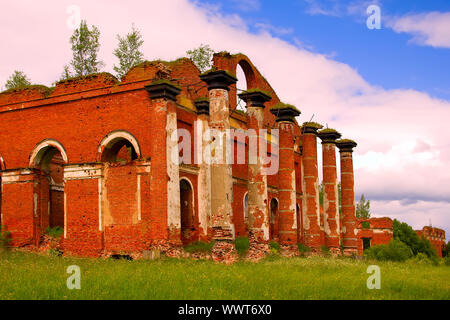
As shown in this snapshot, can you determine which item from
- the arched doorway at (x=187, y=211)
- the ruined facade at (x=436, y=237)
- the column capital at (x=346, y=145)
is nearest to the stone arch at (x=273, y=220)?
the column capital at (x=346, y=145)

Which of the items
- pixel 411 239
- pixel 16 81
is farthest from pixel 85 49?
pixel 411 239

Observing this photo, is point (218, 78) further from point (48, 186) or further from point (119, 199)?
point (48, 186)

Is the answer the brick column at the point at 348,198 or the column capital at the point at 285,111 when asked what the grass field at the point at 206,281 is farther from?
the brick column at the point at 348,198

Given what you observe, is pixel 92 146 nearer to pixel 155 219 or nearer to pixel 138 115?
pixel 138 115

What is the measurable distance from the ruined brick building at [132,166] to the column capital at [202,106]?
0.04 metres

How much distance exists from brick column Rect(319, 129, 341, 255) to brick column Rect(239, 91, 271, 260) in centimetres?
840

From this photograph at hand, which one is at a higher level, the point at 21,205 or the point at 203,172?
the point at 203,172

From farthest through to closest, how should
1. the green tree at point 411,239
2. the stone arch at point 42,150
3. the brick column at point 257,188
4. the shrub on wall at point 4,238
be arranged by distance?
the green tree at point 411,239, the shrub on wall at point 4,238, the stone arch at point 42,150, the brick column at point 257,188

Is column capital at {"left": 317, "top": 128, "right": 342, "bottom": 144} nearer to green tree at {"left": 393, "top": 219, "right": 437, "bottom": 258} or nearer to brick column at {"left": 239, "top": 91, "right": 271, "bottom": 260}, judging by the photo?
brick column at {"left": 239, "top": 91, "right": 271, "bottom": 260}

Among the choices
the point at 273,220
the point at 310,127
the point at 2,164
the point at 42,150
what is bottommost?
the point at 273,220

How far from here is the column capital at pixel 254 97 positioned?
61.2 ft

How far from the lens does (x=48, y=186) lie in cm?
2098

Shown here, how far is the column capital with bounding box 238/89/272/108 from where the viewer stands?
18.7m

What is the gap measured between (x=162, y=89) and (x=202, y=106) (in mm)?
2917
